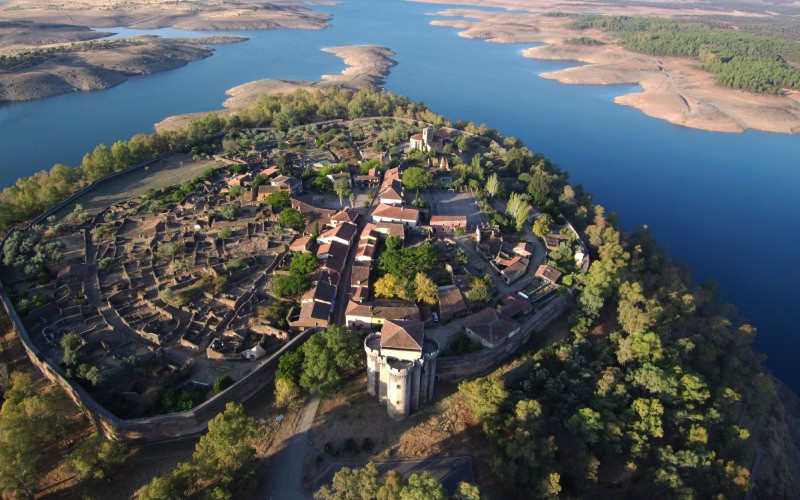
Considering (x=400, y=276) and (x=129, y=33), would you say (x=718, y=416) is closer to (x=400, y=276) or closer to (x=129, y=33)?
(x=400, y=276)

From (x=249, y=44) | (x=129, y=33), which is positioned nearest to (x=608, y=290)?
(x=249, y=44)

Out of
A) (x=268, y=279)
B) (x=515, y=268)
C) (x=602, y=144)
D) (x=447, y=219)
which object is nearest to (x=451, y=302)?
(x=515, y=268)

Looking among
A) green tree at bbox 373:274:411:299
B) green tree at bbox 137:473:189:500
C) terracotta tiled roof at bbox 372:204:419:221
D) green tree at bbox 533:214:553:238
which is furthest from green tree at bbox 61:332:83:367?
green tree at bbox 533:214:553:238

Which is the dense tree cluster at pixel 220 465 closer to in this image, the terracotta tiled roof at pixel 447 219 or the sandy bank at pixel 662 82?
the terracotta tiled roof at pixel 447 219

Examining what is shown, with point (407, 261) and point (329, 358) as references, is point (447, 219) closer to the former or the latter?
point (407, 261)

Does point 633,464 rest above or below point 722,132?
below

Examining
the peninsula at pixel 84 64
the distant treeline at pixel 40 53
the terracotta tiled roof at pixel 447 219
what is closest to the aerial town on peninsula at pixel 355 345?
the terracotta tiled roof at pixel 447 219

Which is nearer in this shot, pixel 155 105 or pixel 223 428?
pixel 223 428
